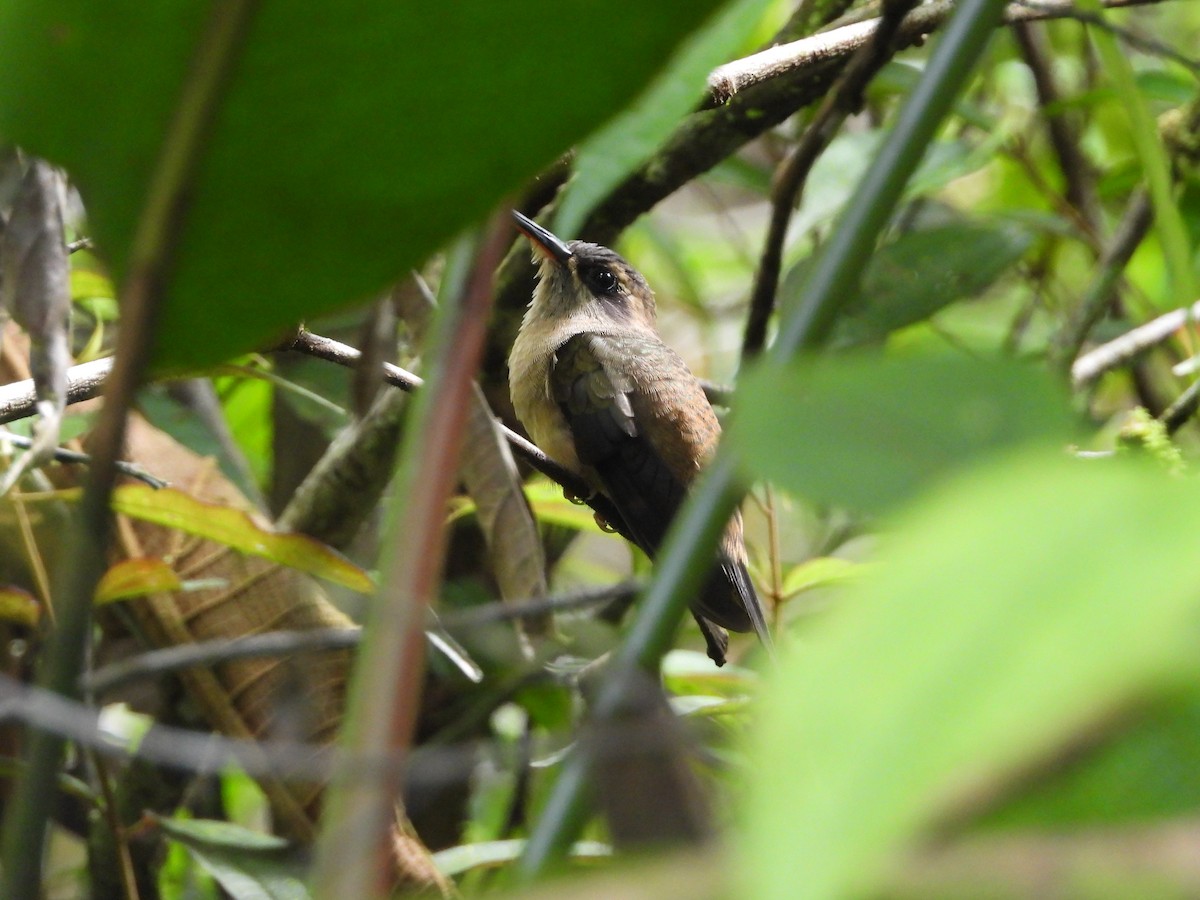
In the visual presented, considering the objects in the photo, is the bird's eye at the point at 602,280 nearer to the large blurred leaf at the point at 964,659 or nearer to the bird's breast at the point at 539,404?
the bird's breast at the point at 539,404

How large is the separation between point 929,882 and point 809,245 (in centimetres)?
279

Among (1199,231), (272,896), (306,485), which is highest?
(1199,231)

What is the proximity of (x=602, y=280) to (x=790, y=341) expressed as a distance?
2.66 m

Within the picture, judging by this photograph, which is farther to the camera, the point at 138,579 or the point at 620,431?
the point at 620,431

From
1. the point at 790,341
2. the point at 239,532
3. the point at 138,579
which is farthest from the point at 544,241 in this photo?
the point at 790,341

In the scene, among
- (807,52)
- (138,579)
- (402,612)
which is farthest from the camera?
(138,579)

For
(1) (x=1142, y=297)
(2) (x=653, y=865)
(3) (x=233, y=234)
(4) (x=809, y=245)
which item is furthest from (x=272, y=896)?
(1) (x=1142, y=297)

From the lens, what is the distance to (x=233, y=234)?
1.88 ft

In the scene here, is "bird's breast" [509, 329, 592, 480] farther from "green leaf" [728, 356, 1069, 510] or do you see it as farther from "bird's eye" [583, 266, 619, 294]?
"green leaf" [728, 356, 1069, 510]

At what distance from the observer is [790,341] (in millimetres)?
523

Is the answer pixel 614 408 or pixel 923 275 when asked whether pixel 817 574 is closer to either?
pixel 923 275

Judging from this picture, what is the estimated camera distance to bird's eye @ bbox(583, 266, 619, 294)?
3098 mm

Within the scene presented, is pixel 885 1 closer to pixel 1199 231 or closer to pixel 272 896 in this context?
pixel 272 896

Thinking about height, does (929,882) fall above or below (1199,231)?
above
